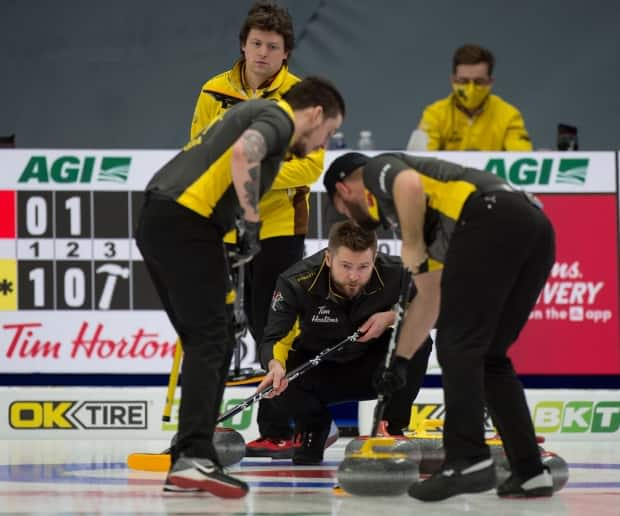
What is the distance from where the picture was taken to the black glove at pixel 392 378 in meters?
4.16

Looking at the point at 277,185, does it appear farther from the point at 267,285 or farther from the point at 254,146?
the point at 254,146

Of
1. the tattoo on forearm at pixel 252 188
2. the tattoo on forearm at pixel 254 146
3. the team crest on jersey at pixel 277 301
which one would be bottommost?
the team crest on jersey at pixel 277 301

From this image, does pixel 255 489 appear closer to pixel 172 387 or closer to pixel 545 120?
pixel 172 387

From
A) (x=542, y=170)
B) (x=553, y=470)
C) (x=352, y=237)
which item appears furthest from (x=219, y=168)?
(x=542, y=170)

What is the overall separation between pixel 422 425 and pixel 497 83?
5.15 m

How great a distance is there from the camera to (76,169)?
7.00 m

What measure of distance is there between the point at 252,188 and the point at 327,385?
5.68ft

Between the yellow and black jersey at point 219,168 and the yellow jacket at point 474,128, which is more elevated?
the yellow jacket at point 474,128

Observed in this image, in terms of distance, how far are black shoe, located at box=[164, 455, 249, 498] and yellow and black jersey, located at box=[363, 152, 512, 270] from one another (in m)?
0.94

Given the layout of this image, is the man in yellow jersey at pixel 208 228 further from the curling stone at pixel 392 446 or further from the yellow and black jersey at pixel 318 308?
the yellow and black jersey at pixel 318 308

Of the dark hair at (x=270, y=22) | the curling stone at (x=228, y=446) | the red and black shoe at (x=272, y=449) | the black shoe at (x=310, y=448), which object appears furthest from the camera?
the red and black shoe at (x=272, y=449)

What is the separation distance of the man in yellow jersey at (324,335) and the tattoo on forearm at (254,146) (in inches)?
57.4

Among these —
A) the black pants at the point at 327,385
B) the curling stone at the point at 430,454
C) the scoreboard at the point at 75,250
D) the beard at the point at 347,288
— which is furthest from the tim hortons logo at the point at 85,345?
the curling stone at the point at 430,454

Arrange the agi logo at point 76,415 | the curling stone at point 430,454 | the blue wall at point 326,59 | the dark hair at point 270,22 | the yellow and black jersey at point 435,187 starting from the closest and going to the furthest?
the yellow and black jersey at point 435,187
the curling stone at point 430,454
the dark hair at point 270,22
the agi logo at point 76,415
the blue wall at point 326,59
